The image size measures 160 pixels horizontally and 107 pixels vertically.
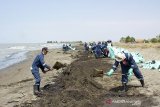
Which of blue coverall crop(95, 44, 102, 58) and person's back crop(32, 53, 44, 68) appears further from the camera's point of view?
blue coverall crop(95, 44, 102, 58)

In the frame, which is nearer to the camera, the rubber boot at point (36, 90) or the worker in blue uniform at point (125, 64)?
the worker in blue uniform at point (125, 64)

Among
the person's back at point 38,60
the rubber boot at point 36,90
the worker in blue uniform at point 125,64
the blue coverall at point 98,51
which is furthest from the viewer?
the blue coverall at point 98,51

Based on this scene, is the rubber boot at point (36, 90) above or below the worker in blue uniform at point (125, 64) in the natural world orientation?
below

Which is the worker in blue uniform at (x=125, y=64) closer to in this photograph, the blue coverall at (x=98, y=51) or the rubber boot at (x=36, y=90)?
the rubber boot at (x=36, y=90)

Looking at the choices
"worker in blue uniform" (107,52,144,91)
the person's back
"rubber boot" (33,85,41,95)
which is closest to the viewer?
"worker in blue uniform" (107,52,144,91)

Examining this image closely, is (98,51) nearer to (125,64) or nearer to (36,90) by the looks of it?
(36,90)

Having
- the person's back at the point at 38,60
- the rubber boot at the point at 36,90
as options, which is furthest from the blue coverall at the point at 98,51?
the person's back at the point at 38,60

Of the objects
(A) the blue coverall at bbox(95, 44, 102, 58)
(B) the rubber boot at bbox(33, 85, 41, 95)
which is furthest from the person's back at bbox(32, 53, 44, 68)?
(A) the blue coverall at bbox(95, 44, 102, 58)

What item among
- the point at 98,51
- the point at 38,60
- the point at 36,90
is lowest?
the point at 36,90

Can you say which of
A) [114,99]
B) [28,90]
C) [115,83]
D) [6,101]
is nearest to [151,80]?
[115,83]

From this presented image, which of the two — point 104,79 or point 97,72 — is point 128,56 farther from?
point 97,72

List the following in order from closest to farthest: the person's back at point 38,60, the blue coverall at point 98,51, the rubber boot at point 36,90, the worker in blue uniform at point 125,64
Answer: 1. the worker in blue uniform at point 125,64
2. the person's back at point 38,60
3. the rubber boot at point 36,90
4. the blue coverall at point 98,51

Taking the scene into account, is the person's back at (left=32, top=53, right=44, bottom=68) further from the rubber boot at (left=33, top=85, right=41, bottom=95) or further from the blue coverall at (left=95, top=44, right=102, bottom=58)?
the blue coverall at (left=95, top=44, right=102, bottom=58)

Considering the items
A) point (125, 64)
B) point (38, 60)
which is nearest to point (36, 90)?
point (38, 60)
